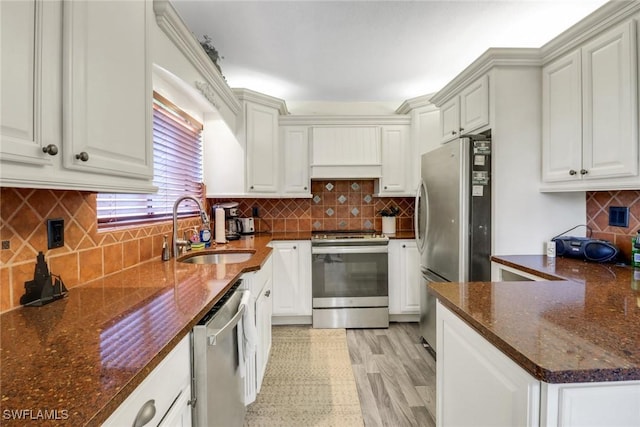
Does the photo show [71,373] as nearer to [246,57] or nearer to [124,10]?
[124,10]

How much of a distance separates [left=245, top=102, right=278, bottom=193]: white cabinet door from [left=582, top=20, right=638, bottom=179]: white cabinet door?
7.92 feet

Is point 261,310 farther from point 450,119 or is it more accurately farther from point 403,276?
point 450,119

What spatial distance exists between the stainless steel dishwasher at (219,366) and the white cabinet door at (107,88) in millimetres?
612

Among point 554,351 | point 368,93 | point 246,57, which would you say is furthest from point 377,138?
point 554,351

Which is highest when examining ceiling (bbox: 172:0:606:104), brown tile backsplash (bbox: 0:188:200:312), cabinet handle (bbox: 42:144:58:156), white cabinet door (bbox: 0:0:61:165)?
ceiling (bbox: 172:0:606:104)

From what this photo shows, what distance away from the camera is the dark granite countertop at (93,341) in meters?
0.55

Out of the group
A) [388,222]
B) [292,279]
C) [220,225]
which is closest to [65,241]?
[220,225]

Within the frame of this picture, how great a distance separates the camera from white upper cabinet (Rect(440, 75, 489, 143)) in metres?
2.06

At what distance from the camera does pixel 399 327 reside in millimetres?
3006

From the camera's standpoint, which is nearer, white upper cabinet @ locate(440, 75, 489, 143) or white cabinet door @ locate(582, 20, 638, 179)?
white cabinet door @ locate(582, 20, 638, 179)

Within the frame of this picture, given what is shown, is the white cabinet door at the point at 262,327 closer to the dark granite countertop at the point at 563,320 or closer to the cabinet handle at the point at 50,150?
the dark granite countertop at the point at 563,320

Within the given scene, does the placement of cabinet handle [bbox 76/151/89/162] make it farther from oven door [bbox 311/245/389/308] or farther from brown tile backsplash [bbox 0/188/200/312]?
oven door [bbox 311/245/389/308]

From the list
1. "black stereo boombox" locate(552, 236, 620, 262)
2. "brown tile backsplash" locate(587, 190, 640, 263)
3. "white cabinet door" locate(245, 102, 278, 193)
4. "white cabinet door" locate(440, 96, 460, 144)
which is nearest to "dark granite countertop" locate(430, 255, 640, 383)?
"black stereo boombox" locate(552, 236, 620, 262)

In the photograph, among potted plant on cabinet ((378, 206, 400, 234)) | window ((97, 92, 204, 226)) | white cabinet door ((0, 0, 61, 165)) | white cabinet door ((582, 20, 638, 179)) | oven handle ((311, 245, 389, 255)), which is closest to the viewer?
white cabinet door ((0, 0, 61, 165))
